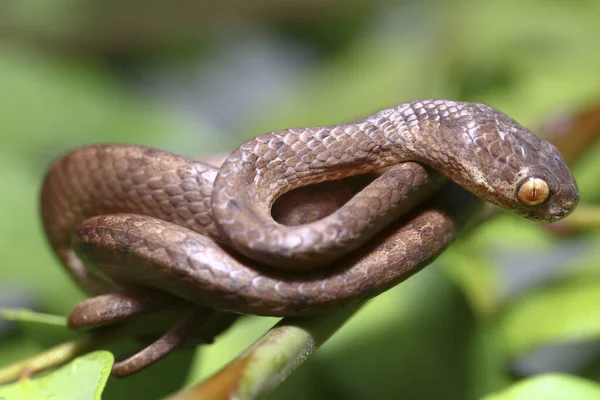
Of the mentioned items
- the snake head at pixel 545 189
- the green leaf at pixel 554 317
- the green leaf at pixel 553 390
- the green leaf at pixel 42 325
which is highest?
the snake head at pixel 545 189

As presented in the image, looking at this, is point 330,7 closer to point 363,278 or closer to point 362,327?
point 362,327

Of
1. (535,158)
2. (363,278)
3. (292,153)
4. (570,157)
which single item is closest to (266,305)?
(363,278)

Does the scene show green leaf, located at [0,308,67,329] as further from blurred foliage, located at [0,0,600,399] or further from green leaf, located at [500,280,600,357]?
green leaf, located at [500,280,600,357]

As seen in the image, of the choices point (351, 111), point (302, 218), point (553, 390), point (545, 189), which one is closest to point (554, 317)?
point (553, 390)

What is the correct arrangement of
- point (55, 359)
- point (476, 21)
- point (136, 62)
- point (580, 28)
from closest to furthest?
point (55, 359) → point (580, 28) → point (476, 21) → point (136, 62)

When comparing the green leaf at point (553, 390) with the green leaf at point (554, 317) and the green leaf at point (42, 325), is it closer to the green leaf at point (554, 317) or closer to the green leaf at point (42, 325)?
the green leaf at point (554, 317)

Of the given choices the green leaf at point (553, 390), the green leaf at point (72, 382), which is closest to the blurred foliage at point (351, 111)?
the green leaf at point (553, 390)

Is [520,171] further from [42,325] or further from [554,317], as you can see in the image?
[42,325]
